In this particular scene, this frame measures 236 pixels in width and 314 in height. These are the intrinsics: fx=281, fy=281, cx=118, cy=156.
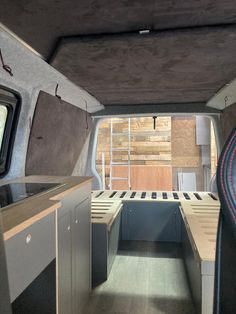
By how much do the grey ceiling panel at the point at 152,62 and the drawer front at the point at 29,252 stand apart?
0.93 metres

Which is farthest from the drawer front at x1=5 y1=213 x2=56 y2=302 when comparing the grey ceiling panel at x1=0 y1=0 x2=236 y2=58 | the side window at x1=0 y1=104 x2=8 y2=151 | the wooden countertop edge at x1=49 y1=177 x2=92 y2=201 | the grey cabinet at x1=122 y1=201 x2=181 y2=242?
the grey cabinet at x1=122 y1=201 x2=181 y2=242

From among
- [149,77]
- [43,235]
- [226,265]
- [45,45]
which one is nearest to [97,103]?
[149,77]

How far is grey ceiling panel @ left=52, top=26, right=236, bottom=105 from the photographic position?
1430 mm

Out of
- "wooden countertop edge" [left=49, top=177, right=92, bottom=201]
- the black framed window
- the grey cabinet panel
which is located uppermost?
the black framed window

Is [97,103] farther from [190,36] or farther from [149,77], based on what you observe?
[190,36]

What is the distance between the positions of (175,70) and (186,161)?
426 centimetres

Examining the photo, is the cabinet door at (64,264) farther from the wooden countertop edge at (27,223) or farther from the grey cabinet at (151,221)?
the grey cabinet at (151,221)

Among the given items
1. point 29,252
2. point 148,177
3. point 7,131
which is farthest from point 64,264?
point 148,177

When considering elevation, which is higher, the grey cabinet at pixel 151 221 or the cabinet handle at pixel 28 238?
the cabinet handle at pixel 28 238

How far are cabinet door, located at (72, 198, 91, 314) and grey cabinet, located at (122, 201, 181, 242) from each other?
1412 millimetres

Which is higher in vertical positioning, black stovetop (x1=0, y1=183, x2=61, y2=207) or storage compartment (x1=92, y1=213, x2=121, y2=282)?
black stovetop (x1=0, y1=183, x2=61, y2=207)

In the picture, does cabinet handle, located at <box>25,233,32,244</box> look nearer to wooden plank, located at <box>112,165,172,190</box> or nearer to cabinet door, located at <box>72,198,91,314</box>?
cabinet door, located at <box>72,198,91,314</box>

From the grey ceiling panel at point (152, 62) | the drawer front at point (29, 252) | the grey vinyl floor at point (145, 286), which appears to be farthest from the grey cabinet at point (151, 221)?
the drawer front at point (29, 252)

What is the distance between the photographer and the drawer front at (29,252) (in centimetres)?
87
